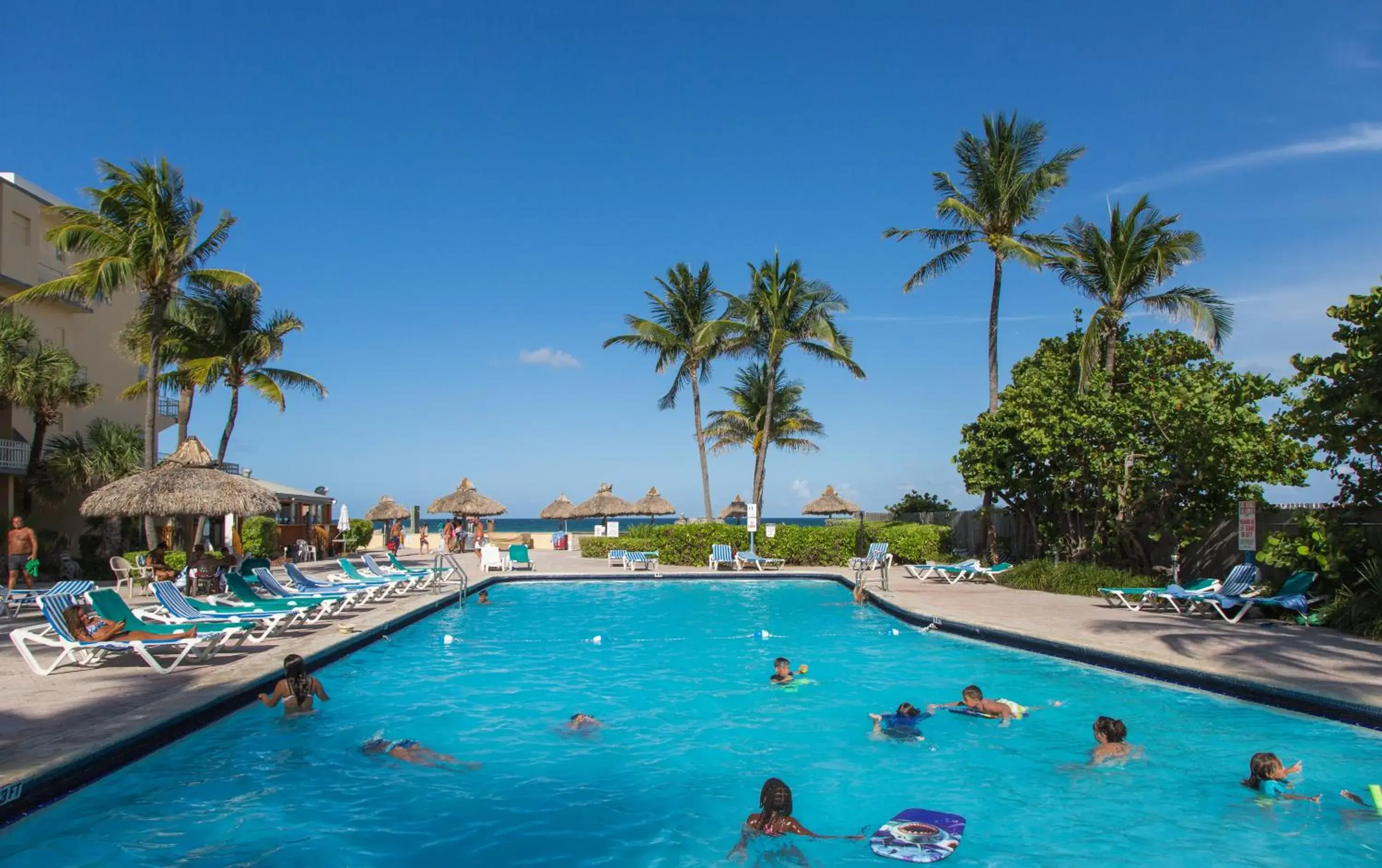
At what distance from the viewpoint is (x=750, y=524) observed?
26.0 metres

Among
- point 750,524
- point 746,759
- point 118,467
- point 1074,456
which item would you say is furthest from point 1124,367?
point 118,467

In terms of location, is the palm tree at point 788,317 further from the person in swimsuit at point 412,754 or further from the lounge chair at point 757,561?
the person in swimsuit at point 412,754

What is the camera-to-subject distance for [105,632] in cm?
952

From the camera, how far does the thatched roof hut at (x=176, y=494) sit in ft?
54.1

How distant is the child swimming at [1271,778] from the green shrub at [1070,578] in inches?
391

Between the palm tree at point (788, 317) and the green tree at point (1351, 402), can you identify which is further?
Result: the palm tree at point (788, 317)

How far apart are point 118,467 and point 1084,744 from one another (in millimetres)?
24666

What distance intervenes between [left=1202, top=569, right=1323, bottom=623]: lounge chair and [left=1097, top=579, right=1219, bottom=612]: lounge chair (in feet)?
1.46

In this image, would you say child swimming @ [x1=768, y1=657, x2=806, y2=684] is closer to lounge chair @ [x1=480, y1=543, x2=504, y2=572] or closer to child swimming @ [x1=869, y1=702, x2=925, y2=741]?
child swimming @ [x1=869, y1=702, x2=925, y2=741]

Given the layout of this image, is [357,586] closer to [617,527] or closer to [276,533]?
[276,533]

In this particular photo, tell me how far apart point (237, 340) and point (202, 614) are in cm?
1753

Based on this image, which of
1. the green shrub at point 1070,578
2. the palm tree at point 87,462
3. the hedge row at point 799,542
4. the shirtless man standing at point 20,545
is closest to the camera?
the shirtless man standing at point 20,545

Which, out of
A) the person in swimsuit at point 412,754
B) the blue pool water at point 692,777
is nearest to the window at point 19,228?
the blue pool water at point 692,777

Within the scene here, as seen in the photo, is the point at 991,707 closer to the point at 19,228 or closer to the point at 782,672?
the point at 782,672
